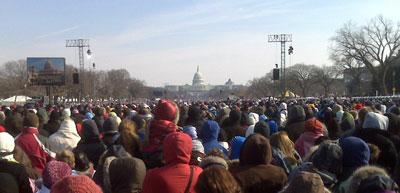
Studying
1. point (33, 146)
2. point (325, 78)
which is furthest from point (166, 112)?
point (325, 78)

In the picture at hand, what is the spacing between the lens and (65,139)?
865 centimetres

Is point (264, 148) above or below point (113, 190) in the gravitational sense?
above

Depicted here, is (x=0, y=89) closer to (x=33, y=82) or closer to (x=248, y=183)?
(x=33, y=82)

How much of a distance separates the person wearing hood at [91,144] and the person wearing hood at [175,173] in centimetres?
298

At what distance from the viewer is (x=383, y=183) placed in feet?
11.7

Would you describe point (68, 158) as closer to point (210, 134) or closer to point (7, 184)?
point (7, 184)

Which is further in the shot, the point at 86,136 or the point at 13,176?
the point at 86,136

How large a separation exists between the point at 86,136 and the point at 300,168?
11.9ft

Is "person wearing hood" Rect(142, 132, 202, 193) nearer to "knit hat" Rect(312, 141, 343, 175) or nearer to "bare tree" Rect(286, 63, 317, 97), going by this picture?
"knit hat" Rect(312, 141, 343, 175)

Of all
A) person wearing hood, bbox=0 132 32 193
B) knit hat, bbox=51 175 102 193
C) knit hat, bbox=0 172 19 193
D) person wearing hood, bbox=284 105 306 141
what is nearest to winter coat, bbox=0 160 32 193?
person wearing hood, bbox=0 132 32 193

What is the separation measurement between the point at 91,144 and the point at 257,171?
3.34 meters

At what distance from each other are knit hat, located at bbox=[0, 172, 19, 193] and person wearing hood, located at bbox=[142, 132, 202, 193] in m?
1.24

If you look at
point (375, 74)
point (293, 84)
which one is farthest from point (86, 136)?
point (293, 84)

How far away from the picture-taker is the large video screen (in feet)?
153
